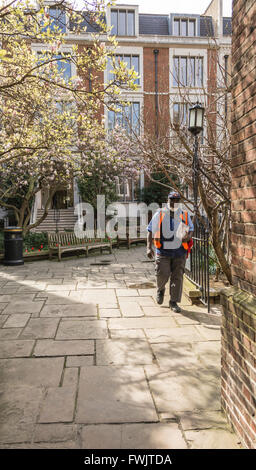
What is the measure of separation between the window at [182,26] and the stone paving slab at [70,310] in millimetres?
23046

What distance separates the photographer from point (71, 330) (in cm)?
471

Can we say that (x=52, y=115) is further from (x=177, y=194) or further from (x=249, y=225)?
(x=249, y=225)

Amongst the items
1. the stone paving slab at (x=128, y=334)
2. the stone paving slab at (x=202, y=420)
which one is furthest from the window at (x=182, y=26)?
the stone paving slab at (x=202, y=420)

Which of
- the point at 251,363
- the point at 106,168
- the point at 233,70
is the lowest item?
the point at 251,363

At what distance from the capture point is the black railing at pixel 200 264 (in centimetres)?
571

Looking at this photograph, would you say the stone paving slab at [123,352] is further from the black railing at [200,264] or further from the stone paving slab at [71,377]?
the black railing at [200,264]

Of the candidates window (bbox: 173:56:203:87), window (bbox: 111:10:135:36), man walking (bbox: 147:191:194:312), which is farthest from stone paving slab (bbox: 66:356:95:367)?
window (bbox: 111:10:135:36)

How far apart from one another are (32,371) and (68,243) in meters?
8.66

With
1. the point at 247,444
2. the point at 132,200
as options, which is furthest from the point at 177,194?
the point at 132,200

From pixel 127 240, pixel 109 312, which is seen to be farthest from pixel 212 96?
pixel 127 240

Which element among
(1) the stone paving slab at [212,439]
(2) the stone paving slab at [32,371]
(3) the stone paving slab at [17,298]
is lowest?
(2) the stone paving slab at [32,371]

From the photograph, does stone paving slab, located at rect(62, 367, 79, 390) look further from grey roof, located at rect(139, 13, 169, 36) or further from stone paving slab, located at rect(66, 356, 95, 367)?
grey roof, located at rect(139, 13, 169, 36)

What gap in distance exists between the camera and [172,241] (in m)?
5.45

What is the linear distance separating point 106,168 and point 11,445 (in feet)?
52.4
